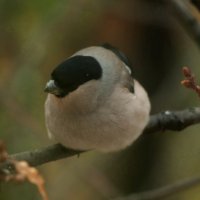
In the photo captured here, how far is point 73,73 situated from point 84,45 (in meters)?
2.83

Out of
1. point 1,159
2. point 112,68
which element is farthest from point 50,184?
point 1,159

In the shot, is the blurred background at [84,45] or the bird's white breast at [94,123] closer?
the bird's white breast at [94,123]

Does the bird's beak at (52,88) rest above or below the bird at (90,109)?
above

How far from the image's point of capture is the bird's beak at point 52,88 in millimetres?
2725

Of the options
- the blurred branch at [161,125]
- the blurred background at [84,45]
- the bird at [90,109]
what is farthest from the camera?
the blurred background at [84,45]

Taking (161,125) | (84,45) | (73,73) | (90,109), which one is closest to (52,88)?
(73,73)

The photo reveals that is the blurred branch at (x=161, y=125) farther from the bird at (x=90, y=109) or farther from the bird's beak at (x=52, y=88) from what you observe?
the bird's beak at (x=52, y=88)

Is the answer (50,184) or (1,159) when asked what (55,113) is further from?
(50,184)

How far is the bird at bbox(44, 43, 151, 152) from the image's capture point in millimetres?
2855

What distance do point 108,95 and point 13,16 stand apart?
1092 millimetres

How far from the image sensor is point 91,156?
16.8ft

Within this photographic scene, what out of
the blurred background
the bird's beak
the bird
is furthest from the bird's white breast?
the blurred background

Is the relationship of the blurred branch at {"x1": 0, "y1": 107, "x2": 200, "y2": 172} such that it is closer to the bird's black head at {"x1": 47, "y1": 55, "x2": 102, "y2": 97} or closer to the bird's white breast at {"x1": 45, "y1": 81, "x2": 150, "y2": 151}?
the bird's white breast at {"x1": 45, "y1": 81, "x2": 150, "y2": 151}

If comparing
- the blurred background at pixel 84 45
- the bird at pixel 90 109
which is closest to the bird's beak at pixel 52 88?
the bird at pixel 90 109
